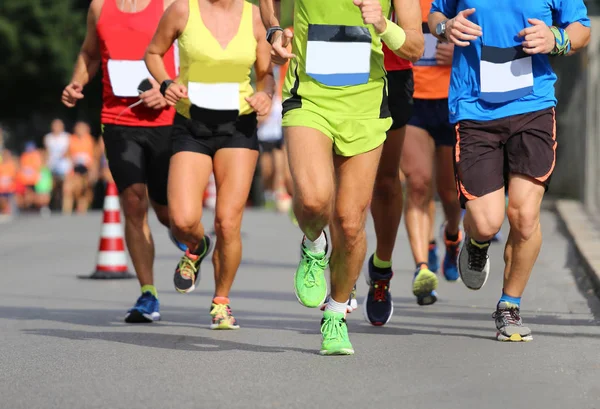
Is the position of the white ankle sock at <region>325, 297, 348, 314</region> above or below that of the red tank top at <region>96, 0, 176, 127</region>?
below

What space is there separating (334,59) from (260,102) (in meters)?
1.36

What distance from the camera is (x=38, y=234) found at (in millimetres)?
20766

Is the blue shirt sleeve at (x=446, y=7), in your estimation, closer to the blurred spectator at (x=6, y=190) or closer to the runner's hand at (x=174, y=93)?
the runner's hand at (x=174, y=93)

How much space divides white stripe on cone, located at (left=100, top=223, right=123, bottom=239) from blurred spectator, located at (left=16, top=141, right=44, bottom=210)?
66.0 ft

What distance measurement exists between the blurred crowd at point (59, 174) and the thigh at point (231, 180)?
20387mm

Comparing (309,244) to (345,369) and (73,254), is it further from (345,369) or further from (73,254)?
(73,254)

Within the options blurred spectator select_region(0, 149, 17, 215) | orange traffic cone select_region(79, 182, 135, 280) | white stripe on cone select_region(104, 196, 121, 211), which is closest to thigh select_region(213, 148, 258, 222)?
orange traffic cone select_region(79, 182, 135, 280)

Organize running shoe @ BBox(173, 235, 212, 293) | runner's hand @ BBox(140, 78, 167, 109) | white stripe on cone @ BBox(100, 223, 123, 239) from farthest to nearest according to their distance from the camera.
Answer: white stripe on cone @ BBox(100, 223, 123, 239)
runner's hand @ BBox(140, 78, 167, 109)
running shoe @ BBox(173, 235, 212, 293)

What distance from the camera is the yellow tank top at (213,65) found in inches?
330

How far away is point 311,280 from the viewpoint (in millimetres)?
6977

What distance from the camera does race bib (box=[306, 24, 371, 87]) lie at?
711 cm

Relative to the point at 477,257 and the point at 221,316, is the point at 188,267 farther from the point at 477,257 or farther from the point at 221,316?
the point at 477,257

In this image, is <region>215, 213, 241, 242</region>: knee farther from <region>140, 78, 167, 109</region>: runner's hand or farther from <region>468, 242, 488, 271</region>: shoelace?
<region>468, 242, 488, 271</region>: shoelace

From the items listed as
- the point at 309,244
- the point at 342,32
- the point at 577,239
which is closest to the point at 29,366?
the point at 309,244
